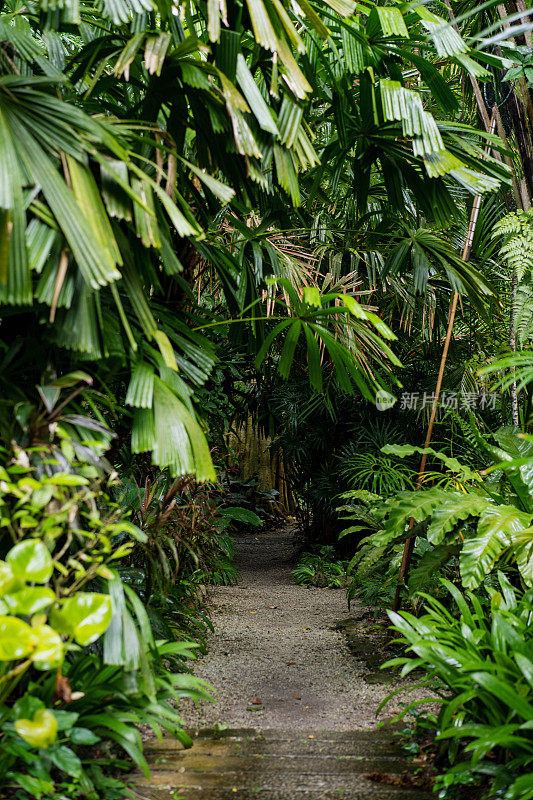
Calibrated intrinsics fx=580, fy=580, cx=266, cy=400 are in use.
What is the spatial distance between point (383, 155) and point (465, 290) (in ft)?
2.33

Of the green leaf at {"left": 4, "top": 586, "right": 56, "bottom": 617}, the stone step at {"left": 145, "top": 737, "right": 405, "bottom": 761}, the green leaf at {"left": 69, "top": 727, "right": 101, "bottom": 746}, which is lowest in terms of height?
the stone step at {"left": 145, "top": 737, "right": 405, "bottom": 761}

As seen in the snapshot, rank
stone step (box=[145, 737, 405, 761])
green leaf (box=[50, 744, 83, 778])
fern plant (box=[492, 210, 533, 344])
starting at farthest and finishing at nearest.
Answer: fern plant (box=[492, 210, 533, 344]), stone step (box=[145, 737, 405, 761]), green leaf (box=[50, 744, 83, 778])

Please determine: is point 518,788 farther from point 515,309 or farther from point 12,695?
point 515,309

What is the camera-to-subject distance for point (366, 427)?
500cm

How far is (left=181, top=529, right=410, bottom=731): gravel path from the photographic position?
2.26 meters

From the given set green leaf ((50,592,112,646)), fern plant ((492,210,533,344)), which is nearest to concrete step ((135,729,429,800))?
green leaf ((50,592,112,646))

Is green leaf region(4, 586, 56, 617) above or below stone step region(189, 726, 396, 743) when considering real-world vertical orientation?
above

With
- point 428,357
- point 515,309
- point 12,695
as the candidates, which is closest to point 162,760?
point 12,695

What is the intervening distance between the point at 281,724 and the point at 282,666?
736mm

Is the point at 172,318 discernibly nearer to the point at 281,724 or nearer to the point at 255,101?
the point at 255,101

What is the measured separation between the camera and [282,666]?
9.52 ft

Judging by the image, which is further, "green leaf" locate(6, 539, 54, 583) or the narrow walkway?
the narrow walkway

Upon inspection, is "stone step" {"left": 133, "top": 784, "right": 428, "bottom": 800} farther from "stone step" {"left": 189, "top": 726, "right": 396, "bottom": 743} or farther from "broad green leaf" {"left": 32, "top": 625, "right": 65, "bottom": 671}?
"broad green leaf" {"left": 32, "top": 625, "right": 65, "bottom": 671}

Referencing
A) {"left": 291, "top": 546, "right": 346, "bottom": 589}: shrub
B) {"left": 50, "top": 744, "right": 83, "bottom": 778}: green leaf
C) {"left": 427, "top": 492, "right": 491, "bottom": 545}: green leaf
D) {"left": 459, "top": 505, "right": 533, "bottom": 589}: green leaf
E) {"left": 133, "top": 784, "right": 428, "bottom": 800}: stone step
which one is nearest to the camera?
{"left": 50, "top": 744, "right": 83, "bottom": 778}: green leaf
